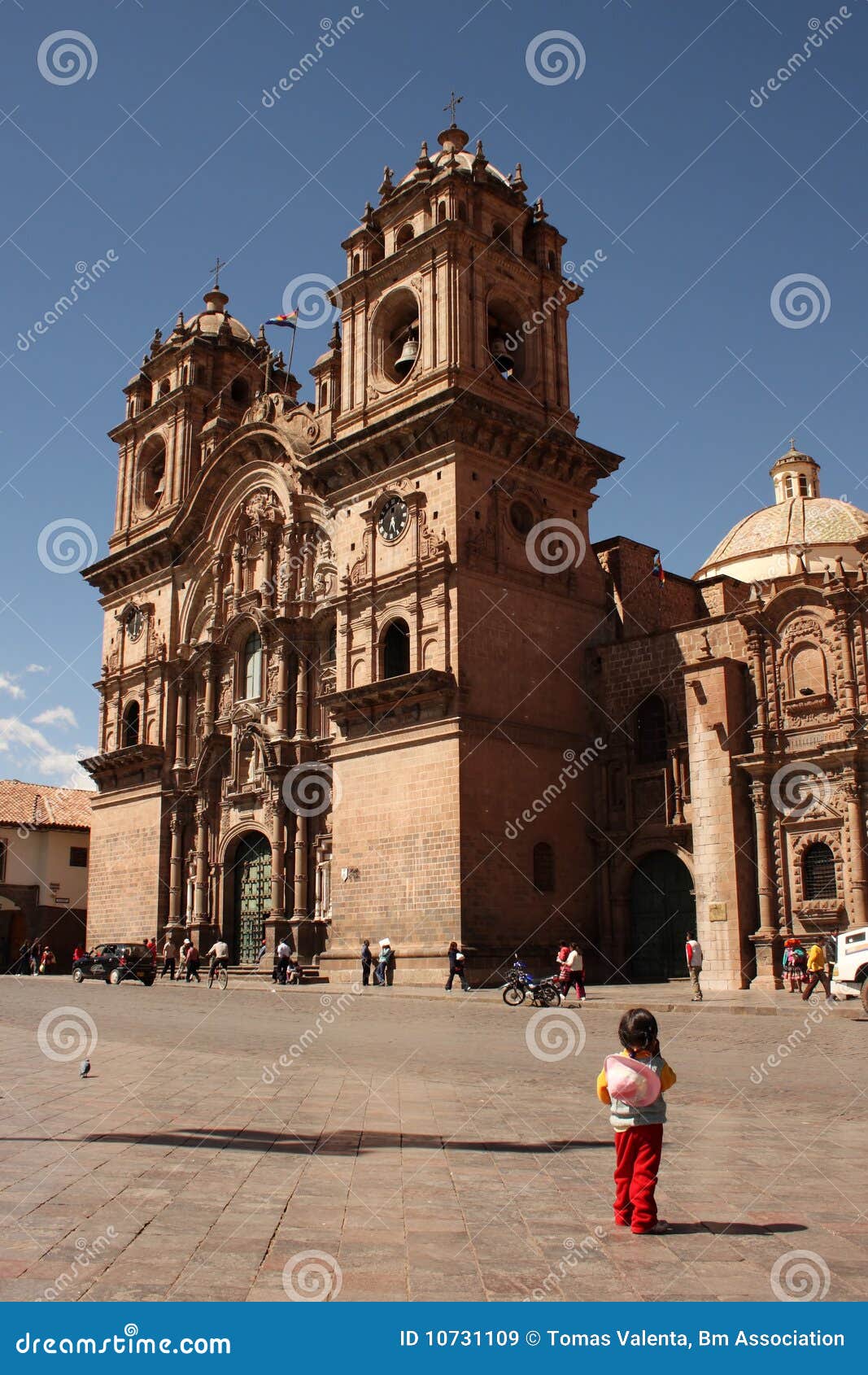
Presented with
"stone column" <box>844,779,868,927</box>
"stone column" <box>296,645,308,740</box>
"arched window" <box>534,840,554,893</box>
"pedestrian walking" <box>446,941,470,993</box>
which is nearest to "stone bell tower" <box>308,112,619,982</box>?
"arched window" <box>534,840,554,893</box>

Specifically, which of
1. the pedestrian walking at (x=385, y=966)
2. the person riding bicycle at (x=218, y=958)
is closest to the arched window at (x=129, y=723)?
the person riding bicycle at (x=218, y=958)

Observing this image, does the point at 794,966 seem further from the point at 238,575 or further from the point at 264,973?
the point at 238,575

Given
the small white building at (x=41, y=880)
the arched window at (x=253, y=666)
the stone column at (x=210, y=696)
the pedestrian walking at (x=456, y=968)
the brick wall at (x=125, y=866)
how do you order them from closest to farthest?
the pedestrian walking at (x=456, y=968)
the arched window at (x=253, y=666)
the stone column at (x=210, y=696)
the brick wall at (x=125, y=866)
the small white building at (x=41, y=880)

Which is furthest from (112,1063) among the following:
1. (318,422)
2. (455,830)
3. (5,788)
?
(5,788)

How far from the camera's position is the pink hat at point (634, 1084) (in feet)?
19.6

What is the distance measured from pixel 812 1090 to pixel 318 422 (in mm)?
29623

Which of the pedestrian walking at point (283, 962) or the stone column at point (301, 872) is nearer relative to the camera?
the pedestrian walking at point (283, 962)

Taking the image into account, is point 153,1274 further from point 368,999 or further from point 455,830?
point 455,830

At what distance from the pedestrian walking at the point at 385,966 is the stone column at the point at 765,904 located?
8383 millimetres

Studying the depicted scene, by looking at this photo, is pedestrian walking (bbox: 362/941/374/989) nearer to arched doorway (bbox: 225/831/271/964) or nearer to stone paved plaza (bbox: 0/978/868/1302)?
arched doorway (bbox: 225/831/271/964)

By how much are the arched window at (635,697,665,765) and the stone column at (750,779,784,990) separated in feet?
14.4

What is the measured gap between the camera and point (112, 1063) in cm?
A: 1262

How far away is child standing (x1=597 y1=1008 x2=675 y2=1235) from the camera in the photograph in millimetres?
5746

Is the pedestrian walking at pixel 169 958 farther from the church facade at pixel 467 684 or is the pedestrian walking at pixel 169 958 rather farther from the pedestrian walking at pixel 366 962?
the pedestrian walking at pixel 366 962
